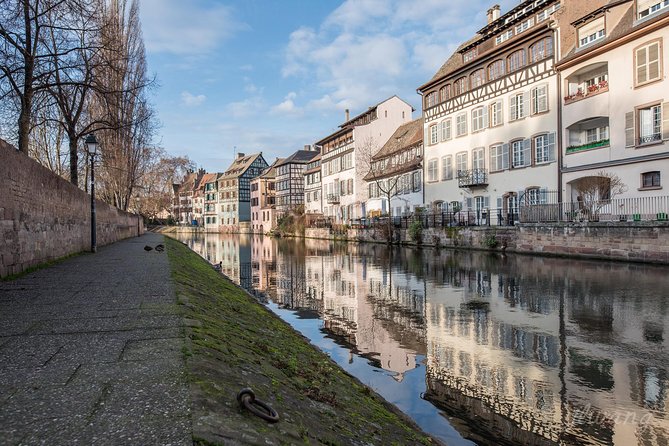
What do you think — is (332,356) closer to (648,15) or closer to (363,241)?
(648,15)

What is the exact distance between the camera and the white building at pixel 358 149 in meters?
54.5

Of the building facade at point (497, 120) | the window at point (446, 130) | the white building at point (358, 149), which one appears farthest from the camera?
the white building at point (358, 149)

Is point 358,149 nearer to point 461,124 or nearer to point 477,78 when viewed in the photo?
point 461,124

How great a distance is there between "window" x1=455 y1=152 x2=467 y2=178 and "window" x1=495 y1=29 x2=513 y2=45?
8334 millimetres

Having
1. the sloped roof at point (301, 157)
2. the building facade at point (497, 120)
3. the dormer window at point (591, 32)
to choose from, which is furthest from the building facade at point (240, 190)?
the dormer window at point (591, 32)

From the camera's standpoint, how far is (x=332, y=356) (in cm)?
811

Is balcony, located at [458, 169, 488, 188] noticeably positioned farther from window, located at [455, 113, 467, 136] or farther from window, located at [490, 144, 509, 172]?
window, located at [455, 113, 467, 136]

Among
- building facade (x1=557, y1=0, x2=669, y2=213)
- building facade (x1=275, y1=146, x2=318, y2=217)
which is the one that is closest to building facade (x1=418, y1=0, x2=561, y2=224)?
building facade (x1=557, y1=0, x2=669, y2=213)

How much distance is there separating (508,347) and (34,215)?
36.6 ft

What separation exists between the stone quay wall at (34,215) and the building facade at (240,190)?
83.5 m

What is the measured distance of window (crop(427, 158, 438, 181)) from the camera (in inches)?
1602

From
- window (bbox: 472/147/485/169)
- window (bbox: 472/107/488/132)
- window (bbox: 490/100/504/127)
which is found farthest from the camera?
window (bbox: 472/147/485/169)

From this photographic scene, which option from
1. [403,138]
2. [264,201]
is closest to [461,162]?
[403,138]

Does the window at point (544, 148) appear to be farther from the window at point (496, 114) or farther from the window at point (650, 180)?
Result: the window at point (650, 180)
